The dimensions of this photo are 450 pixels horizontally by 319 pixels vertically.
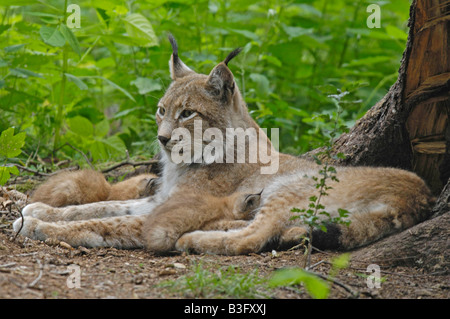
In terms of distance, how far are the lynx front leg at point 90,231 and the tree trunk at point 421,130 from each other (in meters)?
1.65

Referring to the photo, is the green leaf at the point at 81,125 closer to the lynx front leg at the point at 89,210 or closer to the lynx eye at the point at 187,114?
the lynx front leg at the point at 89,210

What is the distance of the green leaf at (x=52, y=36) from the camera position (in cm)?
480

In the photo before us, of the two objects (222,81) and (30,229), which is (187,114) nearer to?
(222,81)

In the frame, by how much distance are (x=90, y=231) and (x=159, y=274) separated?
3.43 ft

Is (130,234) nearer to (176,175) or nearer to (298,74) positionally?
(176,175)

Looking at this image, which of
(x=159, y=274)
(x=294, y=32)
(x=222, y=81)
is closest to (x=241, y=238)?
(x=159, y=274)

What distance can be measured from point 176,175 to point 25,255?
1.54 metres

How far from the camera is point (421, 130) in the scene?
404cm

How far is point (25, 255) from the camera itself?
326cm

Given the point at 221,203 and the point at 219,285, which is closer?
the point at 219,285

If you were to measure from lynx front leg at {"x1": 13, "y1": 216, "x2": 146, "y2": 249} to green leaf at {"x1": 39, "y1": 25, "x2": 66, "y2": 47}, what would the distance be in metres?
1.73

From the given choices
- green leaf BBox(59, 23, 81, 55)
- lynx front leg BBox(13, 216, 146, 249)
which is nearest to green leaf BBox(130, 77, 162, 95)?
green leaf BBox(59, 23, 81, 55)

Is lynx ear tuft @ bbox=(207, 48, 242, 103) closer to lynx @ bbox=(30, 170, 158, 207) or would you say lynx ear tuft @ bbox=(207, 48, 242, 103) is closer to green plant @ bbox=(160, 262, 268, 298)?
lynx @ bbox=(30, 170, 158, 207)
